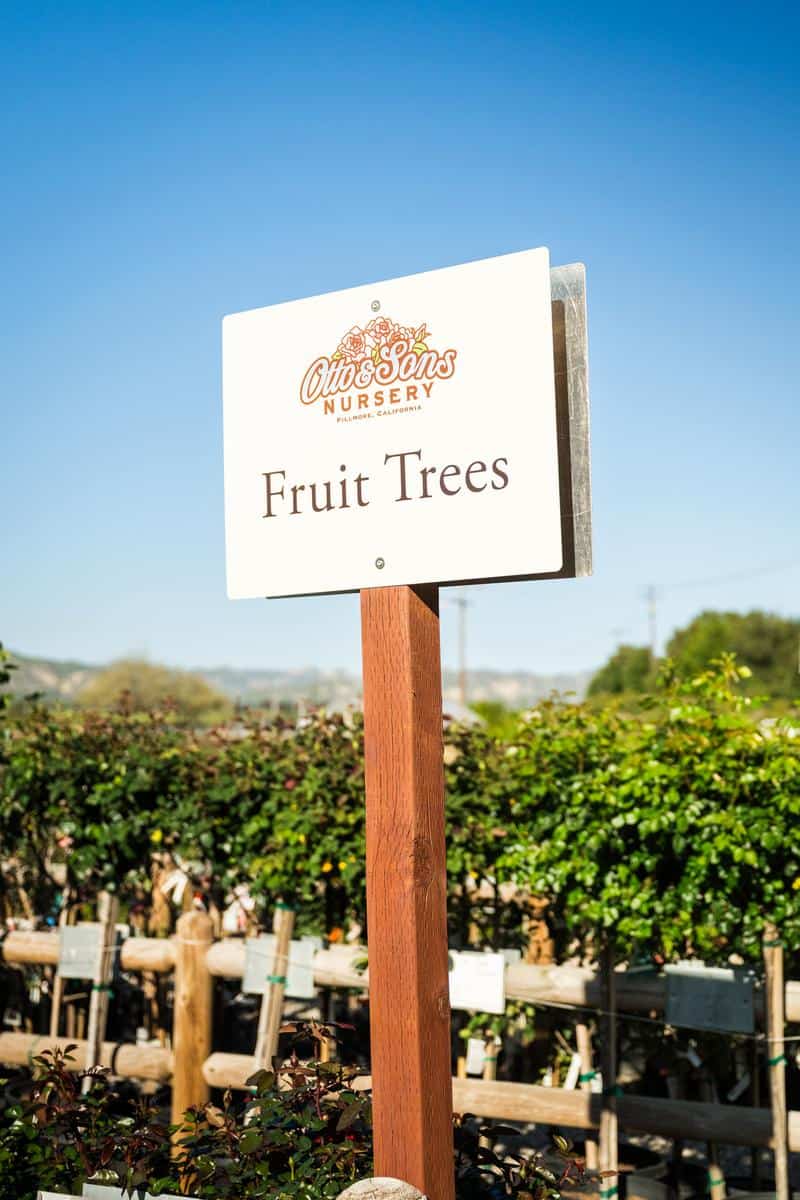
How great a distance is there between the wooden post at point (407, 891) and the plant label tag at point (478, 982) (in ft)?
8.15

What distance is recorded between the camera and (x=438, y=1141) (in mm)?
2580

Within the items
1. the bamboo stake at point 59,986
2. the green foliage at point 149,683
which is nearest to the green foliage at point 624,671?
the green foliage at point 149,683

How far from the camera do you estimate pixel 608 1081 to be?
493 centimetres

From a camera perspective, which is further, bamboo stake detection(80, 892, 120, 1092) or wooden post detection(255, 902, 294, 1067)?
bamboo stake detection(80, 892, 120, 1092)

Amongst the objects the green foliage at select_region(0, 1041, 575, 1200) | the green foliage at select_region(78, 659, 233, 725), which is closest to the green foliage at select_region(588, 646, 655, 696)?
the green foliage at select_region(78, 659, 233, 725)

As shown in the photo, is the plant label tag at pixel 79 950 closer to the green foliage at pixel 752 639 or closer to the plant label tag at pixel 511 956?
the plant label tag at pixel 511 956

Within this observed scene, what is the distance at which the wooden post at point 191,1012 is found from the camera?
17.9 ft

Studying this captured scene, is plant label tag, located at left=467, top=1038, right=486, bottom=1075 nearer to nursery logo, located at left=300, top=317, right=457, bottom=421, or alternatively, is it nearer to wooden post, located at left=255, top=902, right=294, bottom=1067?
wooden post, located at left=255, top=902, right=294, bottom=1067

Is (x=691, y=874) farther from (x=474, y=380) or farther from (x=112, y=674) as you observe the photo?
(x=112, y=674)

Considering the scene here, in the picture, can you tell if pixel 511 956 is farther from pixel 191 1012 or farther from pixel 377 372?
pixel 377 372

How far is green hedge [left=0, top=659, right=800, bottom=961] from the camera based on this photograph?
192 inches

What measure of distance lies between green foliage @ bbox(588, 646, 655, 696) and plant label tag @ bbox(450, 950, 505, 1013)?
72763mm

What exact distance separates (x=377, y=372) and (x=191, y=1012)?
12.6ft

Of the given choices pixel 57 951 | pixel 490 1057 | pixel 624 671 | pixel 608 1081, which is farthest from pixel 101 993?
pixel 624 671
